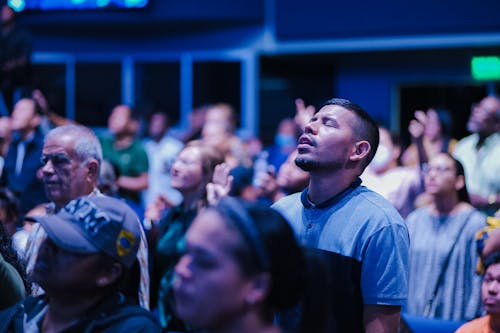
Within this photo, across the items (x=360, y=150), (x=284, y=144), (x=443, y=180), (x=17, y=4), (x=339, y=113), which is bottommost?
(x=284, y=144)

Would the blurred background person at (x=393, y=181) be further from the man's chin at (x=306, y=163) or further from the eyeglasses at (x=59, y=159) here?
the man's chin at (x=306, y=163)

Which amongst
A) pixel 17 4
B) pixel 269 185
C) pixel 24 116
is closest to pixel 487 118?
pixel 269 185

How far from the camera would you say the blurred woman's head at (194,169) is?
6129 mm

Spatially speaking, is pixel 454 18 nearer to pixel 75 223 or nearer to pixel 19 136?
pixel 19 136

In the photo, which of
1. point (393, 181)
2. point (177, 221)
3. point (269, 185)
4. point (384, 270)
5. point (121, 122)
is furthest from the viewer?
point (121, 122)

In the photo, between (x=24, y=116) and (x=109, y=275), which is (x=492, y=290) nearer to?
(x=109, y=275)

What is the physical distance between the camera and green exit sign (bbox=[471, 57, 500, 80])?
37.7ft

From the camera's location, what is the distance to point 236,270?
244 cm

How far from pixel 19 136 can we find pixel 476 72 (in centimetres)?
609

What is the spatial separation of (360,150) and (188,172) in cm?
233

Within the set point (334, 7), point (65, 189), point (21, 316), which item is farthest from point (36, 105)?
point (21, 316)

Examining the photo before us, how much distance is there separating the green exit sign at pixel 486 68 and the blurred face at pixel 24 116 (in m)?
5.81

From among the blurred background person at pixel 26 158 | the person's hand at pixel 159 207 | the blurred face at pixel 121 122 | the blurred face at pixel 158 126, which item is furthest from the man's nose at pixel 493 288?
the blurred face at pixel 158 126

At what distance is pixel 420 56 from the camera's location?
13.1 m
